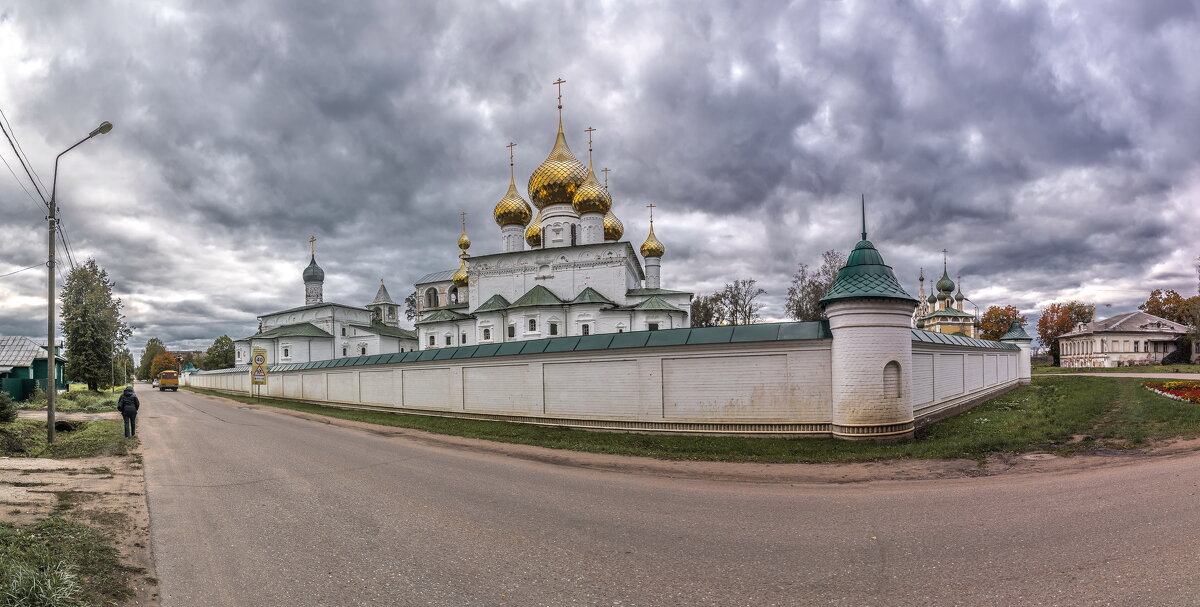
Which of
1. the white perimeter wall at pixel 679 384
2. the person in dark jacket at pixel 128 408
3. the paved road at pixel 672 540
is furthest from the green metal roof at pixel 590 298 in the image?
the paved road at pixel 672 540

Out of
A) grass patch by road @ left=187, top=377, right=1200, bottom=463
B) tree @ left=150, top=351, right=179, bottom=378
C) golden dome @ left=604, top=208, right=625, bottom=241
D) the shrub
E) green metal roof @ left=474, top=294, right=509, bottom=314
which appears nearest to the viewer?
grass patch by road @ left=187, top=377, right=1200, bottom=463

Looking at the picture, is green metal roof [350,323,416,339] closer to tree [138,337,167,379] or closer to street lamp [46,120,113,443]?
street lamp [46,120,113,443]

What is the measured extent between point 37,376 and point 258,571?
41.6 m

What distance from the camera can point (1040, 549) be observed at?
4.60m

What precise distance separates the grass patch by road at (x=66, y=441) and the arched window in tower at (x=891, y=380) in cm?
1611

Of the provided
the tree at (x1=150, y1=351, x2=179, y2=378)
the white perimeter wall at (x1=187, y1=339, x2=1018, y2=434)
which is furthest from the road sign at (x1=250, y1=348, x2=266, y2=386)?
the tree at (x1=150, y1=351, x2=179, y2=378)

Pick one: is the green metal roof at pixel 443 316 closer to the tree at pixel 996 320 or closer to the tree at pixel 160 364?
the tree at pixel 996 320

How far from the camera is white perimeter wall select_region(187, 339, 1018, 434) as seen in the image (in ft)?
37.7

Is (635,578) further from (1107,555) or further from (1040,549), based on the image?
(1107,555)

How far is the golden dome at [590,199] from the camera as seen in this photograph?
35.2 meters

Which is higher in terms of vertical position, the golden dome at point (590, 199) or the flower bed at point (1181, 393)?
the golden dome at point (590, 199)

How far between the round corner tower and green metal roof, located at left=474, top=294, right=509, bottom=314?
24.3 metres

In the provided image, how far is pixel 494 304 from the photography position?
33344 mm

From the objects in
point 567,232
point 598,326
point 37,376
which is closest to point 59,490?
point 598,326
